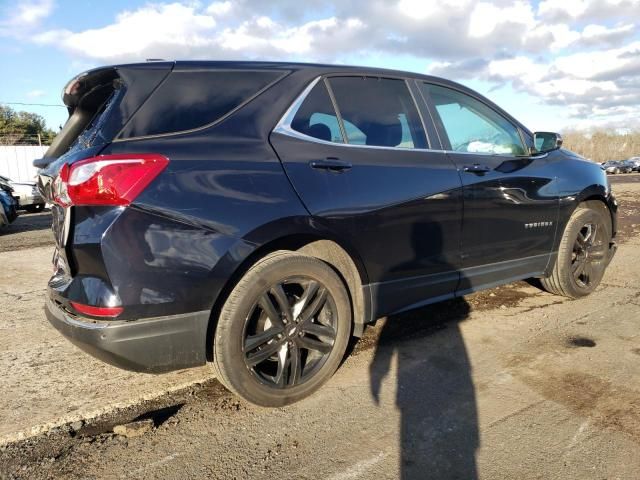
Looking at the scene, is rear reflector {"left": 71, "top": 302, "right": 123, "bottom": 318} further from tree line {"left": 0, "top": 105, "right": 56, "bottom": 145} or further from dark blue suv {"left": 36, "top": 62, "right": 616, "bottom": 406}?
tree line {"left": 0, "top": 105, "right": 56, "bottom": 145}

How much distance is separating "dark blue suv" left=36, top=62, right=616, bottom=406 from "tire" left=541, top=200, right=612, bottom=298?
1001mm

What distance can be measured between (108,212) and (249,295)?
753mm

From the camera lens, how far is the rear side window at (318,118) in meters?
2.83

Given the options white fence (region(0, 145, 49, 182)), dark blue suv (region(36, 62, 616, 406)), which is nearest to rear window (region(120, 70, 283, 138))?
dark blue suv (region(36, 62, 616, 406))

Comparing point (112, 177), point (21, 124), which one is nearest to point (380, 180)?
point (112, 177)

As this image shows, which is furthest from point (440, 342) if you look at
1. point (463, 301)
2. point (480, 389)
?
point (463, 301)

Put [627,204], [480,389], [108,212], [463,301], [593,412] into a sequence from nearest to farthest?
[108,212]
[593,412]
[480,389]
[463,301]
[627,204]

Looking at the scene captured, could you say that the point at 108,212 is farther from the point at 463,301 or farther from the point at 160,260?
the point at 463,301

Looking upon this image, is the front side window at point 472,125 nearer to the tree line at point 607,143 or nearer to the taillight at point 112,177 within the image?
the taillight at point 112,177

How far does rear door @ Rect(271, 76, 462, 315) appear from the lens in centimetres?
277

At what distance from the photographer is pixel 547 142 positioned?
427cm

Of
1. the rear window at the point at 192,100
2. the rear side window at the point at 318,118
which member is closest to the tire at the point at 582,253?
the rear side window at the point at 318,118

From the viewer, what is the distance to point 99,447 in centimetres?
237

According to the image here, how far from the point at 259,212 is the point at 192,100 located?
0.67m
